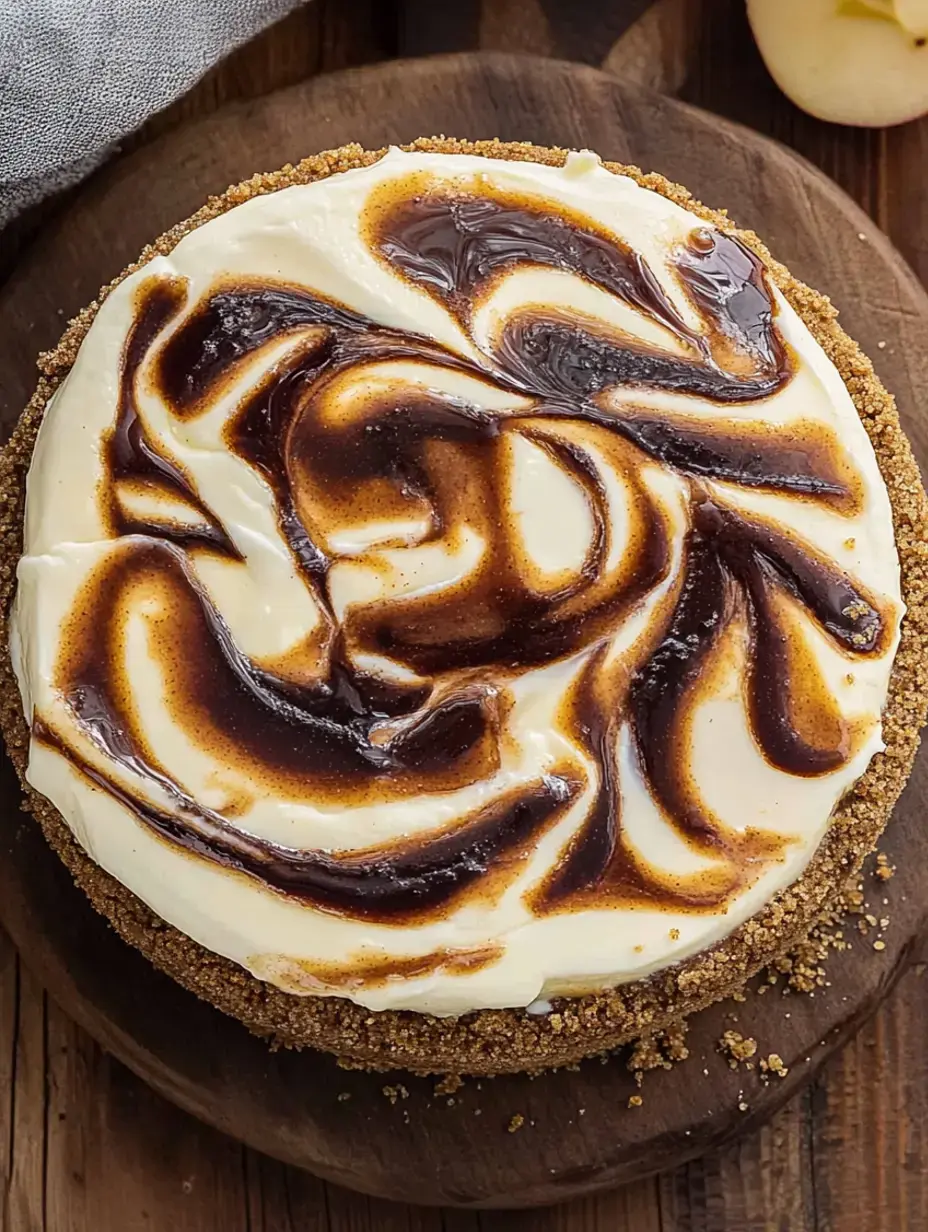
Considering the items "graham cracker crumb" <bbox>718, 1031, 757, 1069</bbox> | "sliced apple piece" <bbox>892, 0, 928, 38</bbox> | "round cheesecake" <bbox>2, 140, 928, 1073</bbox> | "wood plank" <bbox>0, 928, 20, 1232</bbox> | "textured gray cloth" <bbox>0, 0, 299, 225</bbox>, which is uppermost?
"sliced apple piece" <bbox>892, 0, 928, 38</bbox>

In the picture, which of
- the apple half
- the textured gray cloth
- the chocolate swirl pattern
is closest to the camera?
the chocolate swirl pattern

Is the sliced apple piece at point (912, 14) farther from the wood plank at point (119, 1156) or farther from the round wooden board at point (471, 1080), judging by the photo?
the wood plank at point (119, 1156)

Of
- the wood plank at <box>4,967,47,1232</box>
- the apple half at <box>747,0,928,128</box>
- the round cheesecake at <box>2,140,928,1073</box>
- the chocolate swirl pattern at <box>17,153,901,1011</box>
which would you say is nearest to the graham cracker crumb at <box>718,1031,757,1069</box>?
the round cheesecake at <box>2,140,928,1073</box>

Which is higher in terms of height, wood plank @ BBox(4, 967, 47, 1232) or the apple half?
the apple half

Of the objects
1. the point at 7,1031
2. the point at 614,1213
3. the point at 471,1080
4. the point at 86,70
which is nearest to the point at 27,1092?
the point at 7,1031

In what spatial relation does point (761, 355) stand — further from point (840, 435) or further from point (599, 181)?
point (599, 181)

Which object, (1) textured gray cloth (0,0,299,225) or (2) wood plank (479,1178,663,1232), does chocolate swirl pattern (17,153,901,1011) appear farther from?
(2) wood plank (479,1178,663,1232)

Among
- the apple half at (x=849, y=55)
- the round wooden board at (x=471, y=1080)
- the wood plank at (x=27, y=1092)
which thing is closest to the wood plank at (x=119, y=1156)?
the wood plank at (x=27, y=1092)
